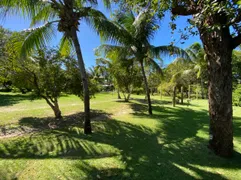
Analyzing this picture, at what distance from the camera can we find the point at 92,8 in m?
6.91

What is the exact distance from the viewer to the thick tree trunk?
13.0 ft

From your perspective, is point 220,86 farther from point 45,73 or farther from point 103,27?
point 45,73

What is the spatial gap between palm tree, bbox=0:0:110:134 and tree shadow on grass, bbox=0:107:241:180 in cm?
115

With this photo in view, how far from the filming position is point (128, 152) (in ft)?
15.9

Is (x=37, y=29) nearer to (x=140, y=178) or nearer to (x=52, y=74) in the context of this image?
(x=52, y=74)

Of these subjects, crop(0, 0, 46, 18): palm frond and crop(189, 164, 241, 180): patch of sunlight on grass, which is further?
crop(0, 0, 46, 18): palm frond

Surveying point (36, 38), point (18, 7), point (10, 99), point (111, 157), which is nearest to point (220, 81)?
point (111, 157)

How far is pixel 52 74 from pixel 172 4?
6859 millimetres

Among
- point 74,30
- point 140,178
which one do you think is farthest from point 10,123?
point 140,178

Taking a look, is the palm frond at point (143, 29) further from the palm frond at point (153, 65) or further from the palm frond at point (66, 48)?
the palm frond at point (66, 48)

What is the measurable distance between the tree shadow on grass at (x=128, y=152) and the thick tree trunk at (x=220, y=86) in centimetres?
53

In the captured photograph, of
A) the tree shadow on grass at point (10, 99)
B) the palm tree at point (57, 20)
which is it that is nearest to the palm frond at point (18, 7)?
the palm tree at point (57, 20)

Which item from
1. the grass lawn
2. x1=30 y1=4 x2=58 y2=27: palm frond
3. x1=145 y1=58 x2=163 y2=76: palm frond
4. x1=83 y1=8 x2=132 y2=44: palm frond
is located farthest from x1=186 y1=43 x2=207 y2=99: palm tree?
x1=30 y1=4 x2=58 y2=27: palm frond

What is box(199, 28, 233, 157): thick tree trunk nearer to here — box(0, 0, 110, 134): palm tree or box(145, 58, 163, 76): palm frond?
box(0, 0, 110, 134): palm tree
